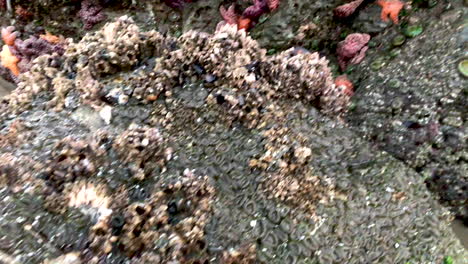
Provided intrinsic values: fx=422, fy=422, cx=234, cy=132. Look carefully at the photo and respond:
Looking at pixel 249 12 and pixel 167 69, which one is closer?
pixel 167 69

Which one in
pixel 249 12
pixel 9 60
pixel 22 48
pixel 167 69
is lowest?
pixel 9 60

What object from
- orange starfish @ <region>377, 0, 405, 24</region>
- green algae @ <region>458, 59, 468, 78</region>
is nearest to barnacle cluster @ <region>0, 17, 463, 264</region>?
green algae @ <region>458, 59, 468, 78</region>

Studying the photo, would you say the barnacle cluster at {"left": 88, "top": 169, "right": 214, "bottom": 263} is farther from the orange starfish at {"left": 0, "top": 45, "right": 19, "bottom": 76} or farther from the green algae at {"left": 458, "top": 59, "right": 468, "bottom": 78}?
the orange starfish at {"left": 0, "top": 45, "right": 19, "bottom": 76}

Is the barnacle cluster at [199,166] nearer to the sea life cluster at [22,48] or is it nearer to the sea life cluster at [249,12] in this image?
the sea life cluster at [249,12]

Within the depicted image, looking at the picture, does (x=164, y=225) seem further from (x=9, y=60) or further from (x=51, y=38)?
(x=9, y=60)

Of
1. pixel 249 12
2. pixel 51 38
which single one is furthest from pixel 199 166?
pixel 51 38
